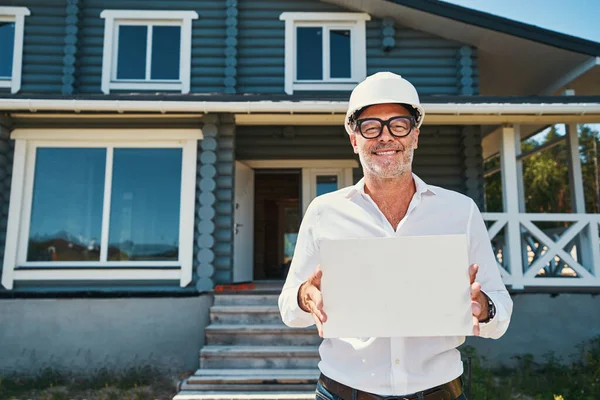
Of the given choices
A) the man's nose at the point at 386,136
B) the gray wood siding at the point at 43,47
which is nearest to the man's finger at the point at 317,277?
the man's nose at the point at 386,136

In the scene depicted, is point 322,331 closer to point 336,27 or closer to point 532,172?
point 336,27

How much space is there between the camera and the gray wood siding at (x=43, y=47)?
6.97 meters

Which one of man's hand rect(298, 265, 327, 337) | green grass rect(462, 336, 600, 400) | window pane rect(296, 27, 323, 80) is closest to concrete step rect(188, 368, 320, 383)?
green grass rect(462, 336, 600, 400)

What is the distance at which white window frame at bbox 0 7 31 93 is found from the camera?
693 centimetres

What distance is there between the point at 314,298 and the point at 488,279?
0.50 m

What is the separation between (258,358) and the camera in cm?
443

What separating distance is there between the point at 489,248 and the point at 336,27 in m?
6.60

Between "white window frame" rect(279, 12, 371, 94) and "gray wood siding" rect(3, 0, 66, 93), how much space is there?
11.6 feet

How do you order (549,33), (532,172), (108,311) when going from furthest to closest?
(532,172) < (549,33) < (108,311)

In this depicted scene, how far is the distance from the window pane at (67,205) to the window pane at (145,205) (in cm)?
21

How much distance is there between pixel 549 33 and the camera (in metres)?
6.32

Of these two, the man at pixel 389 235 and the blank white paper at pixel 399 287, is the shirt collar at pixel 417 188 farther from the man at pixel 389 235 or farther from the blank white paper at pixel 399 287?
the blank white paper at pixel 399 287

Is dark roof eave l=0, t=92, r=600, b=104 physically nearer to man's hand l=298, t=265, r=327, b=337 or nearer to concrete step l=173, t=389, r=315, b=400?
concrete step l=173, t=389, r=315, b=400

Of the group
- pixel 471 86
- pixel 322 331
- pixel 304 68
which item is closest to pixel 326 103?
pixel 304 68
